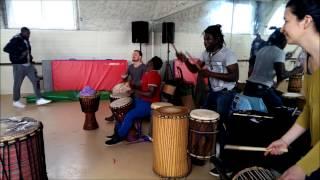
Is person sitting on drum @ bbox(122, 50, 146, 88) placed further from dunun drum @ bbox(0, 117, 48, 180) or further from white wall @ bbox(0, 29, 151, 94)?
white wall @ bbox(0, 29, 151, 94)

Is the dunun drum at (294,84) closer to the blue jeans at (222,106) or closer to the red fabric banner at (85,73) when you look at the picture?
the blue jeans at (222,106)

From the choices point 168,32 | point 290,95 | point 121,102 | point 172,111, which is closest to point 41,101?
point 121,102

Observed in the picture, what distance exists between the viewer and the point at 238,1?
4.39 meters

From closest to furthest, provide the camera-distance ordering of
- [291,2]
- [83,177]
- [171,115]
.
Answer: [291,2] → [171,115] → [83,177]

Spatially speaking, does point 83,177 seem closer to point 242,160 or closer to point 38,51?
point 242,160

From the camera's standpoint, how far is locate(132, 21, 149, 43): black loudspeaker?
6507 millimetres

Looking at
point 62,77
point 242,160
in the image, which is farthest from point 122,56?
point 242,160

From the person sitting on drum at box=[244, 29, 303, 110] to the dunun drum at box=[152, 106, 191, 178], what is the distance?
1014 mm

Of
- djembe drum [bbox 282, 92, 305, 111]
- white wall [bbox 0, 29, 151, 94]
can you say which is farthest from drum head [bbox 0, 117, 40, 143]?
white wall [bbox 0, 29, 151, 94]

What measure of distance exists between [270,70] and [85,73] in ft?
14.2

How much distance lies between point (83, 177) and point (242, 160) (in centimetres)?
152

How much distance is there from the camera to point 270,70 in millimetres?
2797

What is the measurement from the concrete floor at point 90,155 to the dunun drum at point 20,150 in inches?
26.2

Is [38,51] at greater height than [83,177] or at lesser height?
greater
